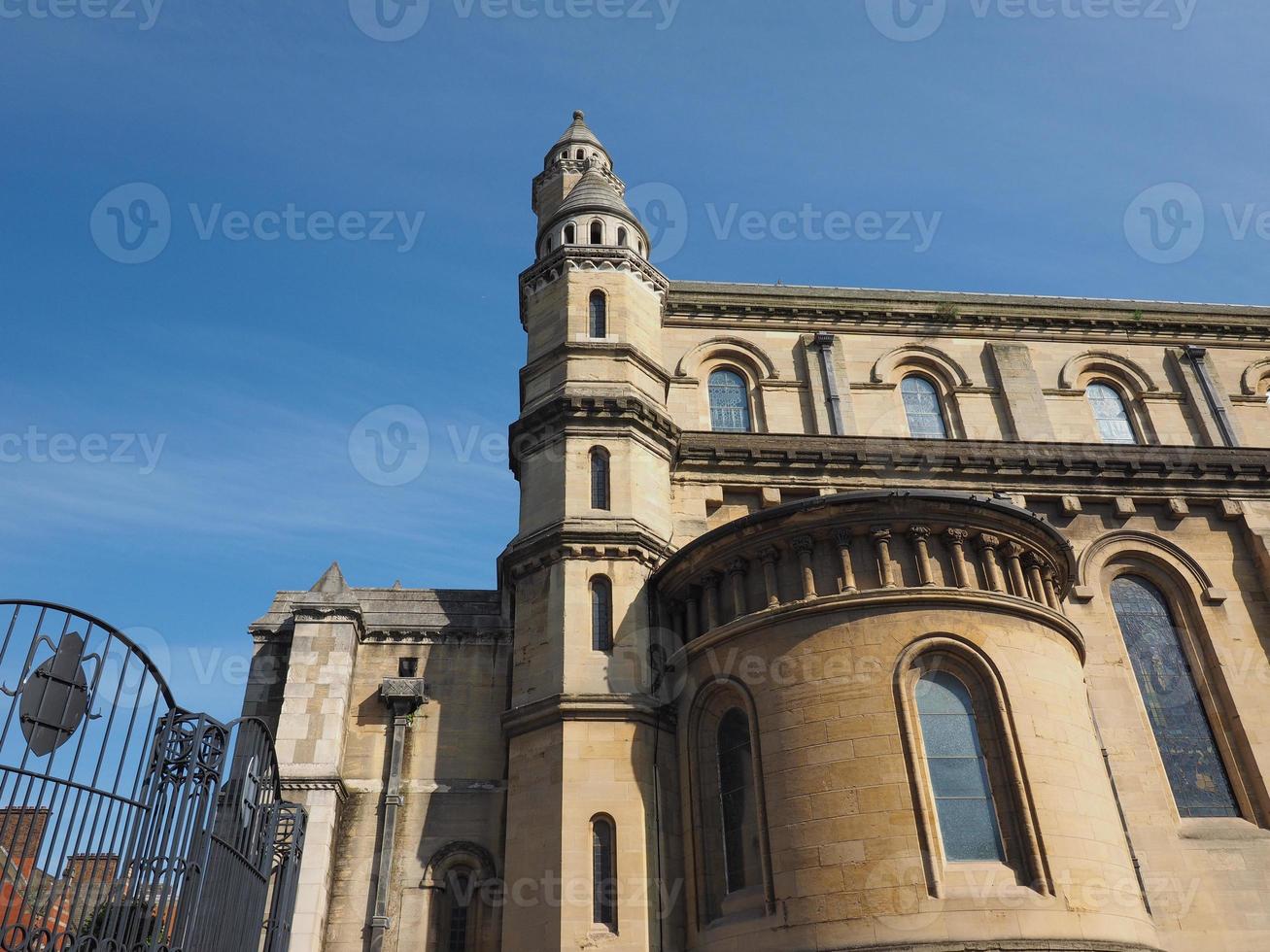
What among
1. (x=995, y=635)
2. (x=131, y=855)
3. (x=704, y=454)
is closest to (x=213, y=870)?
(x=131, y=855)

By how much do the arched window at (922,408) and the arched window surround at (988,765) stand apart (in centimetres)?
1015

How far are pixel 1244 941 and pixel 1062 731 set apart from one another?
6418mm

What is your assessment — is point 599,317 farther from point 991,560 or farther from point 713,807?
point 713,807

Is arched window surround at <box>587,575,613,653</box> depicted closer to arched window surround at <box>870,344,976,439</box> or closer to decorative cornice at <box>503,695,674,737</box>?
decorative cornice at <box>503,695,674,737</box>

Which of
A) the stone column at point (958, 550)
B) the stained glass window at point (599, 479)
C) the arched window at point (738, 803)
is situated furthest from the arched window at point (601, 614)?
the stone column at point (958, 550)

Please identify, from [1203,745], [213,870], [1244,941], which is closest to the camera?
[213,870]

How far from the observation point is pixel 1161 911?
1855cm

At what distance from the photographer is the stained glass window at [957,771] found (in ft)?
50.3

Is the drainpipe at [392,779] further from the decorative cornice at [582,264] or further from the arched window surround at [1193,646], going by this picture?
the arched window surround at [1193,646]

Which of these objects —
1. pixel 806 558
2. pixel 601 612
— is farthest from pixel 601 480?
pixel 806 558

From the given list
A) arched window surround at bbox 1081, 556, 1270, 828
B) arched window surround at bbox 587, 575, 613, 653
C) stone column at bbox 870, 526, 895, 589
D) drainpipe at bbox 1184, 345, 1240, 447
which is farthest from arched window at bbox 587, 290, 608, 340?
drainpipe at bbox 1184, 345, 1240, 447

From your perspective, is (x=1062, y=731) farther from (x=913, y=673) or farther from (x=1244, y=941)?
(x=1244, y=941)

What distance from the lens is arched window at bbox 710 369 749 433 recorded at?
2612 centimetres

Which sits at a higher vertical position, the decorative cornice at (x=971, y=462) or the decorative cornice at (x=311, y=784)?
the decorative cornice at (x=971, y=462)
